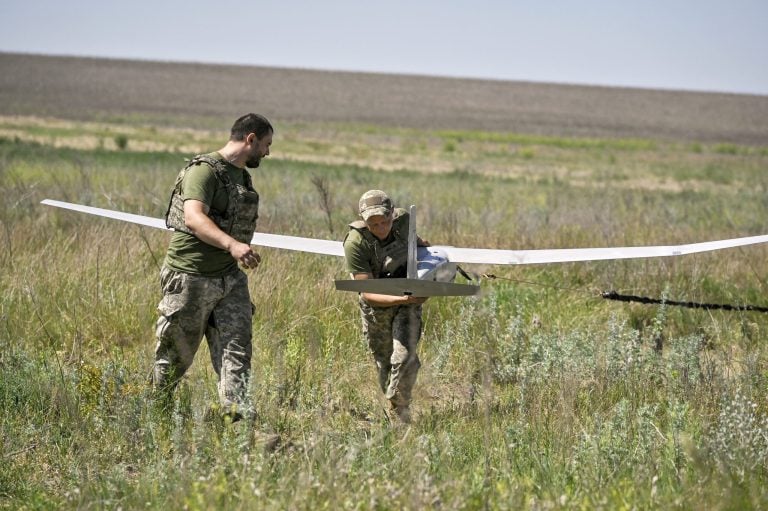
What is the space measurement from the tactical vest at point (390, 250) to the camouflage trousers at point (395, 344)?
21 centimetres

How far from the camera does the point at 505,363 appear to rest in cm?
605

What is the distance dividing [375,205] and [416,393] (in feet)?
3.84

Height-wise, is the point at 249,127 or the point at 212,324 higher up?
the point at 249,127

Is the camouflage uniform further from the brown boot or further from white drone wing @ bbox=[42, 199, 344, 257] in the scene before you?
→ the brown boot

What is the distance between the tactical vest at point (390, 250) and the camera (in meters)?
4.78

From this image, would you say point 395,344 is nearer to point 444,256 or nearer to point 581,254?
point 444,256

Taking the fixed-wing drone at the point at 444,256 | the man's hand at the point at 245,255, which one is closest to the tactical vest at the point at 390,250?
the fixed-wing drone at the point at 444,256

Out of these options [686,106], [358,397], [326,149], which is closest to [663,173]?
[326,149]

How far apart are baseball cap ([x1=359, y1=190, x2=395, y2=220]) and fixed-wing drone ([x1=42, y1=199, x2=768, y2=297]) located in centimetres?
27

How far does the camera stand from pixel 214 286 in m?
4.52

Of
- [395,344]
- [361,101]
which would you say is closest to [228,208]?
[395,344]

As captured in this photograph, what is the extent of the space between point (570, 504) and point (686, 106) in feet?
364

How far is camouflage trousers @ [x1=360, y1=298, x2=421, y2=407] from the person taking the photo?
475cm

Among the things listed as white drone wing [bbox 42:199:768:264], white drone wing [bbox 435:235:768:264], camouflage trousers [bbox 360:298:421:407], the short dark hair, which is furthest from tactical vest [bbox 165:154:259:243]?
white drone wing [bbox 435:235:768:264]
